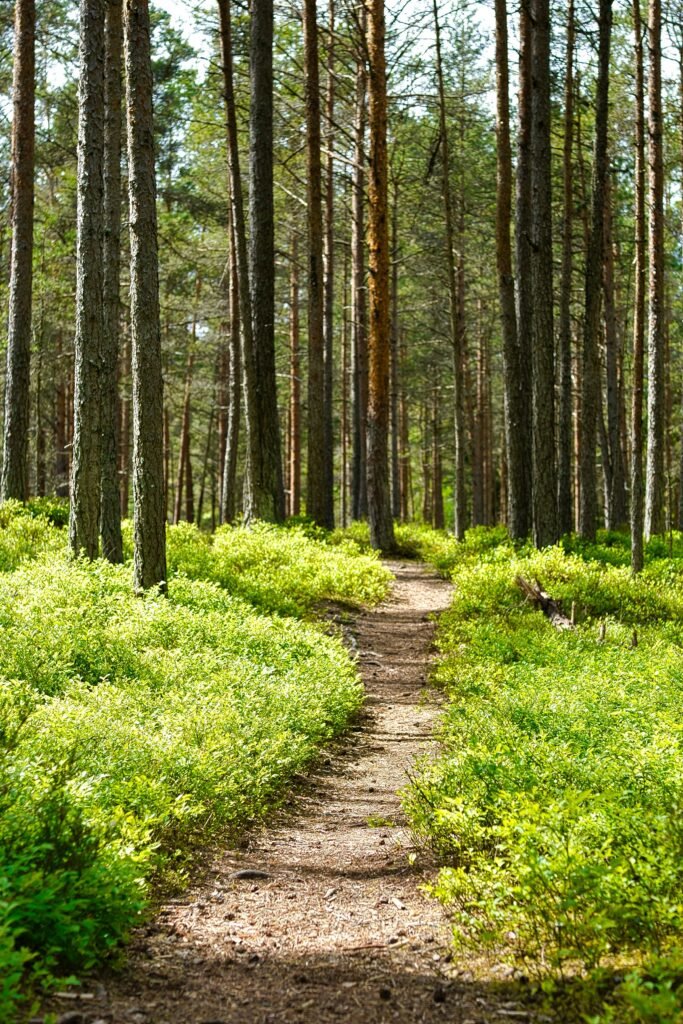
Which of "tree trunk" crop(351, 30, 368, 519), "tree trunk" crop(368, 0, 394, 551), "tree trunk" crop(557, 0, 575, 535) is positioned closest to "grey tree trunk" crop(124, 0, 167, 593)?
"tree trunk" crop(368, 0, 394, 551)

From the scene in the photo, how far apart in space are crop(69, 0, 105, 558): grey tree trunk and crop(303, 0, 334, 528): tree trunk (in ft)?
28.1

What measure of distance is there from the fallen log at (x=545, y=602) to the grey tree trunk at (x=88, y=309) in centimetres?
610

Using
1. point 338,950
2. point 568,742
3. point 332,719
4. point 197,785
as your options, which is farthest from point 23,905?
point 332,719

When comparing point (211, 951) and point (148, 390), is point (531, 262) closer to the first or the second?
point (148, 390)

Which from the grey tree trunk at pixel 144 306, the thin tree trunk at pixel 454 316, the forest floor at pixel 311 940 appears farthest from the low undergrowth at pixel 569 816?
the thin tree trunk at pixel 454 316

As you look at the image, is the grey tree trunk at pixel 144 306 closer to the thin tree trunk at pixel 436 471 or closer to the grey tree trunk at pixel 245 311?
the grey tree trunk at pixel 245 311

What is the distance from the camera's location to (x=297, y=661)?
953 centimetres

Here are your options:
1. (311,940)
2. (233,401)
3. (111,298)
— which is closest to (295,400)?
(233,401)

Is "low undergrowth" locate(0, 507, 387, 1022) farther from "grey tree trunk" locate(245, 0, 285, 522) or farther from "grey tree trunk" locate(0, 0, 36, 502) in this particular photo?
"grey tree trunk" locate(245, 0, 285, 522)

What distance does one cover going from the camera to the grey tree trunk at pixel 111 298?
1345cm

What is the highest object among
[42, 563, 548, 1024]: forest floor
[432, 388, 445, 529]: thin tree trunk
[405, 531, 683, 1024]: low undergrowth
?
[432, 388, 445, 529]: thin tree trunk

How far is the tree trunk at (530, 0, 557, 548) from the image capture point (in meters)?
16.9

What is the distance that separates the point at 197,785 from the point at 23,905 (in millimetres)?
2209

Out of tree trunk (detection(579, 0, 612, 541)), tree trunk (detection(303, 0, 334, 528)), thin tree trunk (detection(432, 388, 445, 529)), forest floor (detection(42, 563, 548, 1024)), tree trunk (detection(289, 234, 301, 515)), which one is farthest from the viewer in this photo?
thin tree trunk (detection(432, 388, 445, 529))
